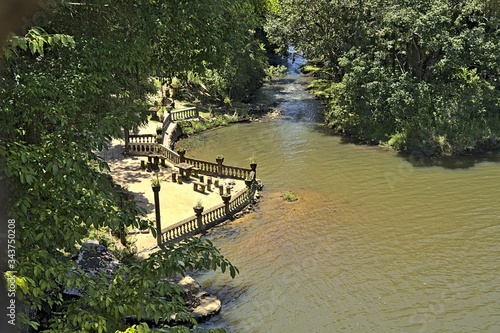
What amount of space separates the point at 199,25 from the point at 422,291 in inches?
433

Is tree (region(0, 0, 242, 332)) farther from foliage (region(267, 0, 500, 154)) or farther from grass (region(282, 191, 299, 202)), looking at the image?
foliage (region(267, 0, 500, 154))

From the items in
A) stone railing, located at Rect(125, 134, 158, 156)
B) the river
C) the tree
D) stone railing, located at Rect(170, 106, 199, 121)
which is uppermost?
the tree

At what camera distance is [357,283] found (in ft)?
52.3

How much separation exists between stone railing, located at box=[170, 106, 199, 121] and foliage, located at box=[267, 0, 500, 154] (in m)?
11.8

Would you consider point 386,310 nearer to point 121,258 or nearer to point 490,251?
point 490,251

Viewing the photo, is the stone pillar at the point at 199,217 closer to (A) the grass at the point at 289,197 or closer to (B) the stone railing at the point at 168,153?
(A) the grass at the point at 289,197

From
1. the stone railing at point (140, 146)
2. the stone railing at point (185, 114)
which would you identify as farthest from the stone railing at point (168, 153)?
the stone railing at point (185, 114)

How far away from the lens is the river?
47.1 feet

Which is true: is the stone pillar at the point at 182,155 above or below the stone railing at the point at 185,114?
below

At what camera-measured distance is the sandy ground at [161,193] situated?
65.3 feet

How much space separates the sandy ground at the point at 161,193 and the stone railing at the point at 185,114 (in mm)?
8614

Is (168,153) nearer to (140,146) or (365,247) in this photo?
(140,146)

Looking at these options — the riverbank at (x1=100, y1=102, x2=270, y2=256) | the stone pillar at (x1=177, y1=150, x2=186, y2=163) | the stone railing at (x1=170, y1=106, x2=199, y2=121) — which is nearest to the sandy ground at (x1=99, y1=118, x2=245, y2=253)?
the riverbank at (x1=100, y1=102, x2=270, y2=256)

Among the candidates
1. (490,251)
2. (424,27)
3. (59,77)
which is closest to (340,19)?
(424,27)
